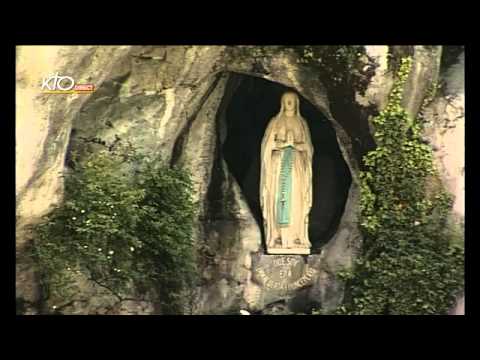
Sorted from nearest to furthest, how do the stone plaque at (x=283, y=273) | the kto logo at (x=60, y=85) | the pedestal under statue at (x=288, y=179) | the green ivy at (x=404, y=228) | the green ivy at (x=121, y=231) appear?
1. the kto logo at (x=60, y=85)
2. the green ivy at (x=121, y=231)
3. the green ivy at (x=404, y=228)
4. the stone plaque at (x=283, y=273)
5. the pedestal under statue at (x=288, y=179)

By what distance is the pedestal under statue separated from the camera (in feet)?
44.4

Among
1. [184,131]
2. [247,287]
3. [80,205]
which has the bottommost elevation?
[247,287]

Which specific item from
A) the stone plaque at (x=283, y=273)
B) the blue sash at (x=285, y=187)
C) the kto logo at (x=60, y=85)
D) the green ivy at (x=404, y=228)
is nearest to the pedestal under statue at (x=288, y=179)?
the blue sash at (x=285, y=187)

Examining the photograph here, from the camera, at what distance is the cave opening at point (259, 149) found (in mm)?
13516

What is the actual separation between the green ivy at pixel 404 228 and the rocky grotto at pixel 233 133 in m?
0.16

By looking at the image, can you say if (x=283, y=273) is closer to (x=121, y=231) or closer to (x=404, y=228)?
(x=404, y=228)

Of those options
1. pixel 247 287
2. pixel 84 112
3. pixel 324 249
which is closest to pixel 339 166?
pixel 324 249

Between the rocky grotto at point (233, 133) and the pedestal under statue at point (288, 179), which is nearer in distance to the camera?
the rocky grotto at point (233, 133)

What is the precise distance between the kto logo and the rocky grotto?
60 millimetres

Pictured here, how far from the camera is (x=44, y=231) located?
1255 centimetres

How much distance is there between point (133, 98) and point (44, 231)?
188cm

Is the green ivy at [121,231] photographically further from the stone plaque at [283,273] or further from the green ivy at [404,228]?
the green ivy at [404,228]

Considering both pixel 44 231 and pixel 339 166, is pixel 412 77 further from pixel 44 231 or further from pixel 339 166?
pixel 44 231

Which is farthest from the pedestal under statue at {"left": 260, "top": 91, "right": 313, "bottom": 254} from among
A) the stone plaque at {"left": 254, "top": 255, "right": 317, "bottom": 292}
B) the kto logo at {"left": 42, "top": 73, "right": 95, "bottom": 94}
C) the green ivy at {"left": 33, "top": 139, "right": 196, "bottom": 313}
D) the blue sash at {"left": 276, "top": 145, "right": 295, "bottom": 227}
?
the kto logo at {"left": 42, "top": 73, "right": 95, "bottom": 94}
